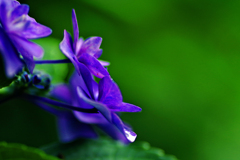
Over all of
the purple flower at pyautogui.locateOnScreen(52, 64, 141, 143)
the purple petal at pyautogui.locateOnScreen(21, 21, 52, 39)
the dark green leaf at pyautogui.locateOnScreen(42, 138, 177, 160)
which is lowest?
the dark green leaf at pyautogui.locateOnScreen(42, 138, 177, 160)

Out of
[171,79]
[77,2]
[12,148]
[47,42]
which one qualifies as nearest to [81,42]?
[12,148]

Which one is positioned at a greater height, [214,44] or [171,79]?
[214,44]

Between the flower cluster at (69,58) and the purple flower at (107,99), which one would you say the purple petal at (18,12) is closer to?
the flower cluster at (69,58)

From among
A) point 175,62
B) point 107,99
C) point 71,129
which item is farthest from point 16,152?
point 175,62

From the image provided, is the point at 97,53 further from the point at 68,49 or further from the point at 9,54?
the point at 9,54

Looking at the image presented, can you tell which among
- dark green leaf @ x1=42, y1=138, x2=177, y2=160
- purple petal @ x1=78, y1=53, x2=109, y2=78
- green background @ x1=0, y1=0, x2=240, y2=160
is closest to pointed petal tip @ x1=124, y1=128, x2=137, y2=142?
purple petal @ x1=78, y1=53, x2=109, y2=78

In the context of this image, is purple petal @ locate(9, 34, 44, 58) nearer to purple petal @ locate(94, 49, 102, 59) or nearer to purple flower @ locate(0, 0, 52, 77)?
purple flower @ locate(0, 0, 52, 77)

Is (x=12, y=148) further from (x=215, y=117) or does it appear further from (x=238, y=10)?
(x=238, y=10)
